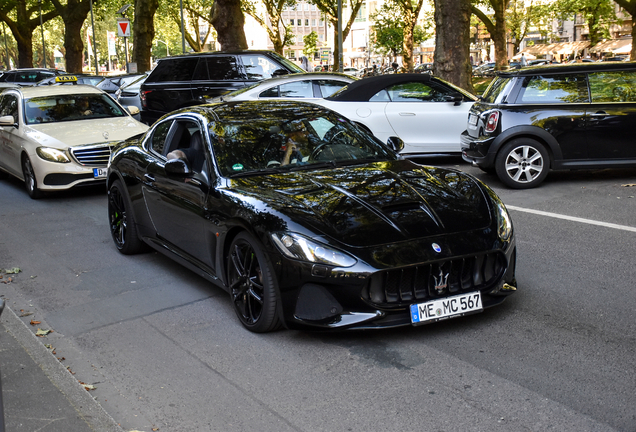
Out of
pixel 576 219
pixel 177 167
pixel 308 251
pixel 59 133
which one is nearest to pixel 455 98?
pixel 576 219

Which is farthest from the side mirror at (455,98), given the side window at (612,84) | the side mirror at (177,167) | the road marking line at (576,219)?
the side mirror at (177,167)

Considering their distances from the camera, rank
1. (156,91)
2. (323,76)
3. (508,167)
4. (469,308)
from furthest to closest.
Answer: (156,91) → (323,76) → (508,167) → (469,308)

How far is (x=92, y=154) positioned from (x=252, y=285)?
6.62 meters

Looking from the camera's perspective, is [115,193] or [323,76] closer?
[115,193]

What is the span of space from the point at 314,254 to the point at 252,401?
965 millimetres

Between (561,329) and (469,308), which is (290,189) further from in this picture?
(561,329)

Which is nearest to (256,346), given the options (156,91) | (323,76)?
(323,76)

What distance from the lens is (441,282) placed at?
4543mm

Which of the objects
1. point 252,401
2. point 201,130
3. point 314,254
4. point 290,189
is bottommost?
point 252,401

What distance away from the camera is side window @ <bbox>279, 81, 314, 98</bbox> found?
13.3 metres

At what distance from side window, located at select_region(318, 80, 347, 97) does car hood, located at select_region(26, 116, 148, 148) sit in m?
3.38

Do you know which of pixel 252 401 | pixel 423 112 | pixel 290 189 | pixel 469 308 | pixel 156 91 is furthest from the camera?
pixel 156 91

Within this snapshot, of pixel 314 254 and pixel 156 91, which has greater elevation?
pixel 156 91

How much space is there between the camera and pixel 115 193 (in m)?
7.46
